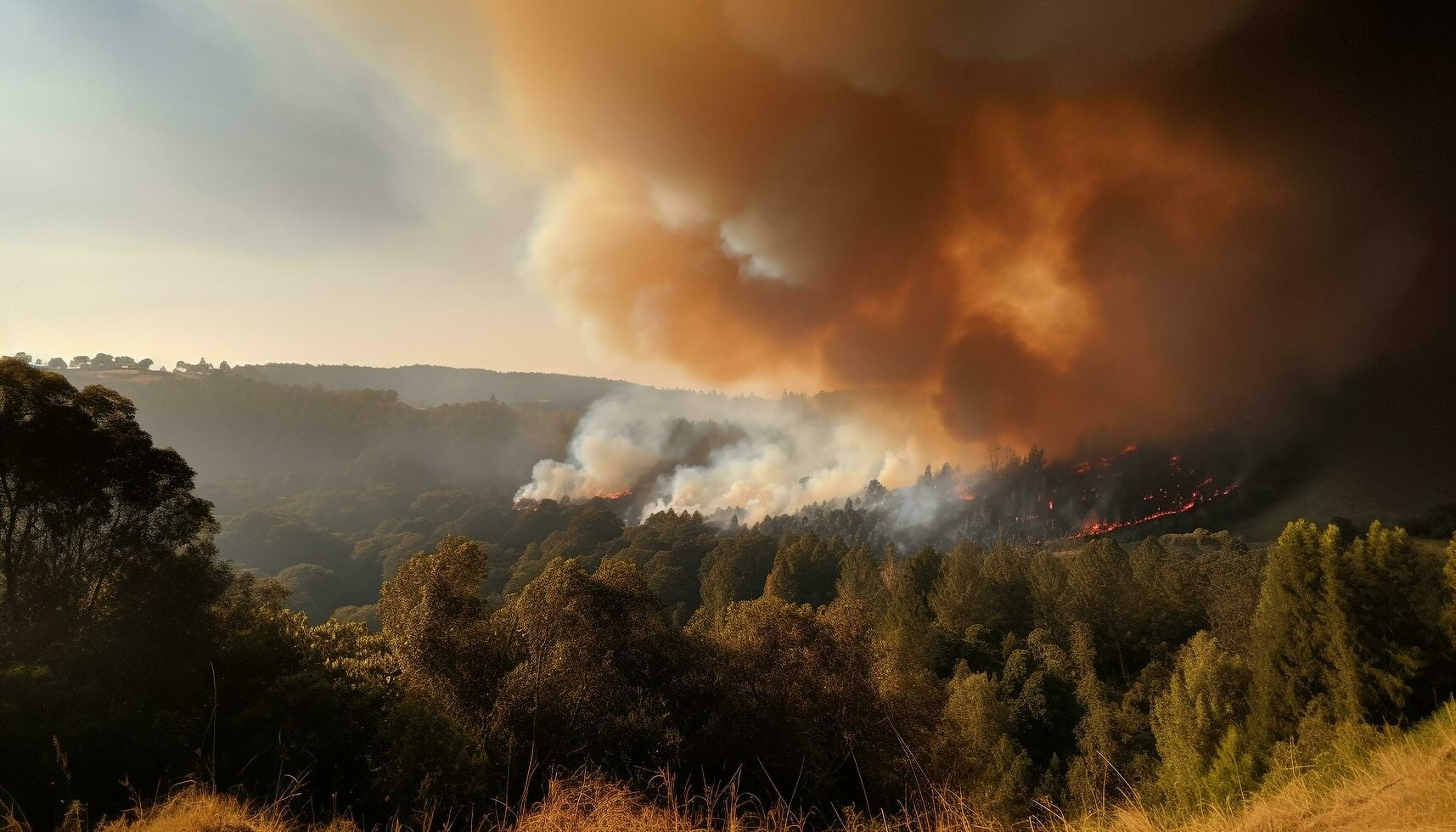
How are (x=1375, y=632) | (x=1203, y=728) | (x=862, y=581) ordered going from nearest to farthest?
(x=1375, y=632) → (x=1203, y=728) → (x=862, y=581)

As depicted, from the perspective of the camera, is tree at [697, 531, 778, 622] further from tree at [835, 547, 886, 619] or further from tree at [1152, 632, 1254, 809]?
tree at [1152, 632, 1254, 809]

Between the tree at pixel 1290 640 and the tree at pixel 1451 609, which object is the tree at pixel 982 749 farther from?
the tree at pixel 1451 609

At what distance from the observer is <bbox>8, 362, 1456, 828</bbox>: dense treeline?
1271 centimetres

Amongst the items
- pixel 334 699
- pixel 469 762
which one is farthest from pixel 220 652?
pixel 469 762

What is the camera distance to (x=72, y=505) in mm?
15289

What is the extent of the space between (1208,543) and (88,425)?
6082 inches

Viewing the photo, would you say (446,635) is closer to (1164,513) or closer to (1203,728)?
(1203,728)

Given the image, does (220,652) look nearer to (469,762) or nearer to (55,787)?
(55,787)

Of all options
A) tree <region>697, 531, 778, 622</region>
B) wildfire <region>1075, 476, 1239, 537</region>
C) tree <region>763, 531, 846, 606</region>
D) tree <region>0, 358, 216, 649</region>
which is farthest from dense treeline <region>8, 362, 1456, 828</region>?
wildfire <region>1075, 476, 1239, 537</region>

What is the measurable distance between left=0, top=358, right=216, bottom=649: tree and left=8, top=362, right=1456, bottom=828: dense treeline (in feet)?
0.17

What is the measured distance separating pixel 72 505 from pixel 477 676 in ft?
36.9

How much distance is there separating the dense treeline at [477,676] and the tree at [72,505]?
2.0 inches

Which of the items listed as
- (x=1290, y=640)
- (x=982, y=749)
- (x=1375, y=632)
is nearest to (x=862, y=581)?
(x=982, y=749)

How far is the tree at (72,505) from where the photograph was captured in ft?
47.1
